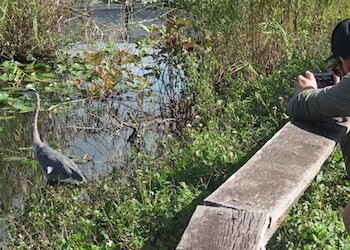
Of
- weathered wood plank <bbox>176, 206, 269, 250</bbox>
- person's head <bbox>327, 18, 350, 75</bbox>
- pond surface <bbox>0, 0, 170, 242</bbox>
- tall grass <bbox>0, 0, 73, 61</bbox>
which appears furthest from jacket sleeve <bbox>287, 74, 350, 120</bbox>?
tall grass <bbox>0, 0, 73, 61</bbox>

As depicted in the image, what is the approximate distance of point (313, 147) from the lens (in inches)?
124

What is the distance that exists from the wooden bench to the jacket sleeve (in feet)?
0.30

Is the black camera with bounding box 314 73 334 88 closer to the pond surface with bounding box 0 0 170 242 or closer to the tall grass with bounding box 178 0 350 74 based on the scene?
the pond surface with bounding box 0 0 170 242

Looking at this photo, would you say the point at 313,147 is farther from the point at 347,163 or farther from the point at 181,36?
the point at 181,36

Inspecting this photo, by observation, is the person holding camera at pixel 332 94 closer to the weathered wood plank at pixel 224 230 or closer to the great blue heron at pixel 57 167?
the weathered wood plank at pixel 224 230

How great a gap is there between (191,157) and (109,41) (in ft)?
18.1

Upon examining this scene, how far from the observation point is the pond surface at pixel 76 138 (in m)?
6.34

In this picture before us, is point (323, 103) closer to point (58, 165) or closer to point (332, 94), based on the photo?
point (332, 94)

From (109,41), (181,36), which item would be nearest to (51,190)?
(181,36)

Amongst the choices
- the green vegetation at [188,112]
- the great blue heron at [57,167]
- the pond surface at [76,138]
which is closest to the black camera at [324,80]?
the green vegetation at [188,112]

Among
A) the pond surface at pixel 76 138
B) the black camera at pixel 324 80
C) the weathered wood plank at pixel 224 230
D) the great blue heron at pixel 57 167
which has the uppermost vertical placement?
the black camera at pixel 324 80

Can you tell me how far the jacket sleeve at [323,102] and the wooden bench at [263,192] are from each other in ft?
0.30

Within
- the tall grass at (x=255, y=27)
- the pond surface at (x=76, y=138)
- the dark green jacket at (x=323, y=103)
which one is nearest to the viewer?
the dark green jacket at (x=323, y=103)

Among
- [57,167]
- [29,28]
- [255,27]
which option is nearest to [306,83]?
[57,167]
